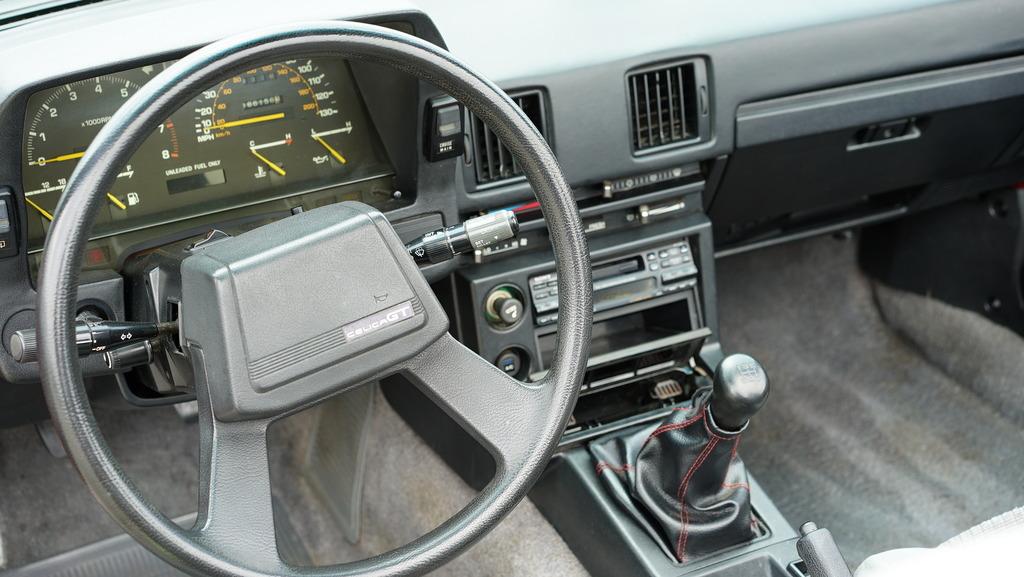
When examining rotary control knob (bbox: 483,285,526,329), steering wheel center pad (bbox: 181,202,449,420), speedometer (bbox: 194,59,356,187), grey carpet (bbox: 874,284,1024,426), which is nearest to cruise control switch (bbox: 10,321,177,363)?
steering wheel center pad (bbox: 181,202,449,420)

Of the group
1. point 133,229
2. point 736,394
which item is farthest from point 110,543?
point 736,394

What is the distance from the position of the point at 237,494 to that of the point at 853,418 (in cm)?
164

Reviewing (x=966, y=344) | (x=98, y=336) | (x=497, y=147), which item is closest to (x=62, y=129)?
(x=98, y=336)

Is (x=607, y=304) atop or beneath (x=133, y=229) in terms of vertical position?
beneath

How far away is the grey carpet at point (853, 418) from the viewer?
2.07m

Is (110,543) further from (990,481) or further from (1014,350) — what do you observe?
(1014,350)

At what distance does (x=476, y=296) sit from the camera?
169 cm

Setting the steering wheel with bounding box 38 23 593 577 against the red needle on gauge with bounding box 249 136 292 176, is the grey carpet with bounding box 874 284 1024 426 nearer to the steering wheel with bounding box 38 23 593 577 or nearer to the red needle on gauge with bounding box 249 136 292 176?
the steering wheel with bounding box 38 23 593 577

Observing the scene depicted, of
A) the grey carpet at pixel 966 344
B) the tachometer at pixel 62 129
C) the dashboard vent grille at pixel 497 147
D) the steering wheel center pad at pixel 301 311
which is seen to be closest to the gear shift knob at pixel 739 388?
the steering wheel center pad at pixel 301 311

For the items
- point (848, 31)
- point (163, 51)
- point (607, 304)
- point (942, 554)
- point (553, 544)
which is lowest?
point (553, 544)

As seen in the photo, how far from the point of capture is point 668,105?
5.74 feet

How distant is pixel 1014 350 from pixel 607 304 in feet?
3.71

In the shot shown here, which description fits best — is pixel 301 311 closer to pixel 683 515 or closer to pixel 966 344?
pixel 683 515

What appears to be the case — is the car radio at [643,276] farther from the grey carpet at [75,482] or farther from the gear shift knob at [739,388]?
the grey carpet at [75,482]
